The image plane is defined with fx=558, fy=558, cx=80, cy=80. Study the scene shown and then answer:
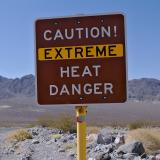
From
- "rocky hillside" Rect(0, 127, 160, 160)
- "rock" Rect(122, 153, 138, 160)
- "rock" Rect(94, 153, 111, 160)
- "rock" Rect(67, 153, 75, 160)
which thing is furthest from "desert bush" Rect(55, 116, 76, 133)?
"rock" Rect(94, 153, 111, 160)

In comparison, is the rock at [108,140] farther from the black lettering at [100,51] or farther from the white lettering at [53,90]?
the black lettering at [100,51]

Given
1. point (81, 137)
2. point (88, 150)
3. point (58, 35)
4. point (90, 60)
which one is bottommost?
point (88, 150)

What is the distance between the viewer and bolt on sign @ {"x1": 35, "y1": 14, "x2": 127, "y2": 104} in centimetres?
486

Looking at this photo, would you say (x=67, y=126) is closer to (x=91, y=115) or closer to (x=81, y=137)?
(x=81, y=137)

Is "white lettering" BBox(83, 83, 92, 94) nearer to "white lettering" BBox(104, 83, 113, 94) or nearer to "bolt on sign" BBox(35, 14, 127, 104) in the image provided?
"bolt on sign" BBox(35, 14, 127, 104)

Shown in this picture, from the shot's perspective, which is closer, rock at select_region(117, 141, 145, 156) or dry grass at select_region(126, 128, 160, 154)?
rock at select_region(117, 141, 145, 156)

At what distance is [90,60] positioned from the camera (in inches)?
192

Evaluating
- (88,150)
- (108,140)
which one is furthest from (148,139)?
(88,150)

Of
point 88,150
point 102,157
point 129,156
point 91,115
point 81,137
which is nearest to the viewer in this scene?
point 81,137

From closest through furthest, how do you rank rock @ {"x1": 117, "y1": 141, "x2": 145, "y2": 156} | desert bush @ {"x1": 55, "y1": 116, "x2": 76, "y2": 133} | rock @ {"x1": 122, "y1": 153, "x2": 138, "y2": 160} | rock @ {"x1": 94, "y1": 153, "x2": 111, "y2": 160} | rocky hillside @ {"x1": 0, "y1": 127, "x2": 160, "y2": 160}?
rock @ {"x1": 94, "y1": 153, "x2": 111, "y2": 160} → rock @ {"x1": 122, "y1": 153, "x2": 138, "y2": 160} → rocky hillside @ {"x1": 0, "y1": 127, "x2": 160, "y2": 160} → rock @ {"x1": 117, "y1": 141, "x2": 145, "y2": 156} → desert bush @ {"x1": 55, "y1": 116, "x2": 76, "y2": 133}

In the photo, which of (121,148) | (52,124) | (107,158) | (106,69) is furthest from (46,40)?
(52,124)

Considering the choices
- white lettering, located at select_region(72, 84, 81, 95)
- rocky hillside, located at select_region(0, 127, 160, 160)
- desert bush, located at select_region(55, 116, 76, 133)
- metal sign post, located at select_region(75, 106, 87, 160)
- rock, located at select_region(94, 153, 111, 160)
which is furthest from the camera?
desert bush, located at select_region(55, 116, 76, 133)

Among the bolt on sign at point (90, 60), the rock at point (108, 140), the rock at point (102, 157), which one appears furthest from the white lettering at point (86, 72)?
the rock at point (108, 140)

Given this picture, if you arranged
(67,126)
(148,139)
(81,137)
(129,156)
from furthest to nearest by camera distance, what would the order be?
1. (67,126)
2. (148,139)
3. (129,156)
4. (81,137)
